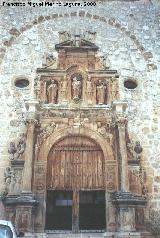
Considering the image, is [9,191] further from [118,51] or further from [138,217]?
[118,51]

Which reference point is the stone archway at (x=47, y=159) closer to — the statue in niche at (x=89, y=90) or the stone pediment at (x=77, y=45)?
the statue in niche at (x=89, y=90)

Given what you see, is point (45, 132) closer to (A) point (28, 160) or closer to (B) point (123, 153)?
(A) point (28, 160)

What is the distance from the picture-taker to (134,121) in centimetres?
1055

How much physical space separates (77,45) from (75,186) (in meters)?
4.01

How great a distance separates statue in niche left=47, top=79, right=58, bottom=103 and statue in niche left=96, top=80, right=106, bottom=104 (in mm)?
1132

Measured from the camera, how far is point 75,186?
9844mm

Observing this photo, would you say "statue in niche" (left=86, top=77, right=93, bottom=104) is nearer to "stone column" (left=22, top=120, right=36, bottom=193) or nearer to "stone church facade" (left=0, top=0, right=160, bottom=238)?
"stone church facade" (left=0, top=0, right=160, bottom=238)

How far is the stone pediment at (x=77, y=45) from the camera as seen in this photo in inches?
444

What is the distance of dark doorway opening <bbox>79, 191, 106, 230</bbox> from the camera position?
9.52 metres

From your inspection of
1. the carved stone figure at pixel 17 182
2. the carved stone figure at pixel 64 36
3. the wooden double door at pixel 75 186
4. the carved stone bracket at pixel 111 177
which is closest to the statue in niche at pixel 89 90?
the wooden double door at pixel 75 186

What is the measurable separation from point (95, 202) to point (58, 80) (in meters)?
3.43

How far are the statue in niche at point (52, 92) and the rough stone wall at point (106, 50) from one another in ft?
1.60

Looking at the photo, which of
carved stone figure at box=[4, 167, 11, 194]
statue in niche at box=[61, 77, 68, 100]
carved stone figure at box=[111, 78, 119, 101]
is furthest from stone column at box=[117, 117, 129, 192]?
carved stone figure at box=[4, 167, 11, 194]

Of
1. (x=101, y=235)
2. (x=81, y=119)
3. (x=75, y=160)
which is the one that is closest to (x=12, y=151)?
(x=75, y=160)
